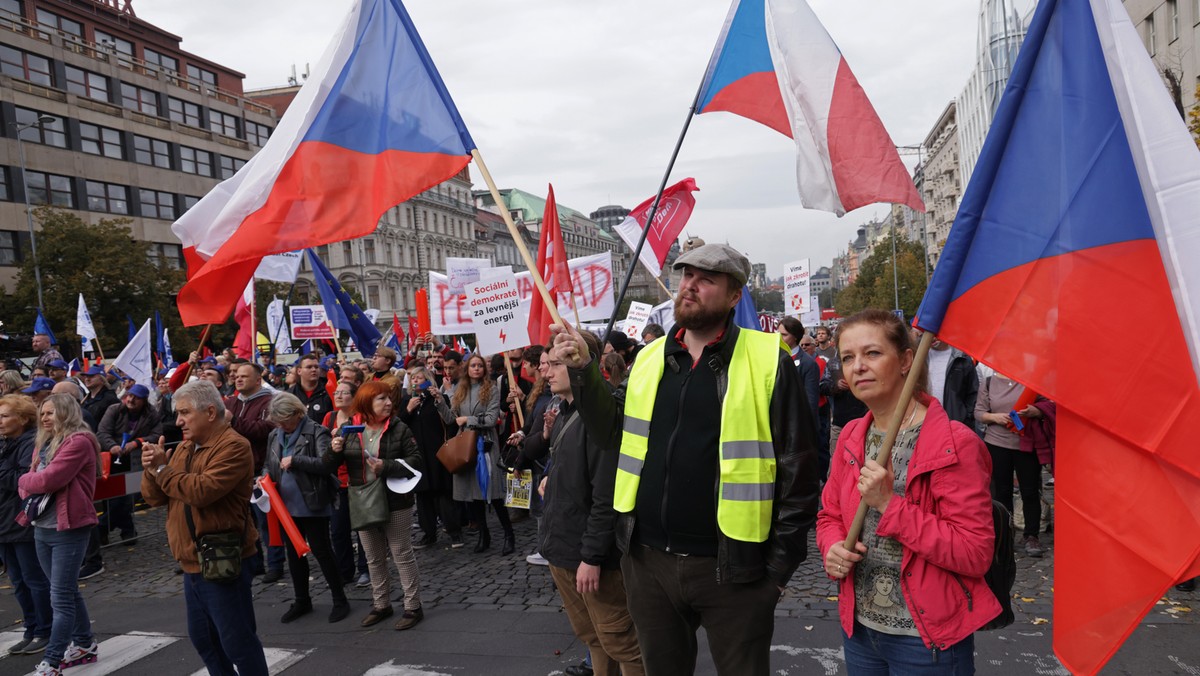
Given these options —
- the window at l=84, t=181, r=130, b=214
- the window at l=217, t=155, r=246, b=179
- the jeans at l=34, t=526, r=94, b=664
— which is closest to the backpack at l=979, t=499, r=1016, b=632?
the jeans at l=34, t=526, r=94, b=664

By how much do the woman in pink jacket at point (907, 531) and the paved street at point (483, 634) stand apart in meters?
2.06

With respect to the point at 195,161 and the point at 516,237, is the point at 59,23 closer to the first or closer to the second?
the point at 195,161

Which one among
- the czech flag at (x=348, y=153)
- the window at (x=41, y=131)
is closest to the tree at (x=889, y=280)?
the window at (x=41, y=131)

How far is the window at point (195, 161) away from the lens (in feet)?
158

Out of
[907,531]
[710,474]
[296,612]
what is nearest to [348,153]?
[710,474]

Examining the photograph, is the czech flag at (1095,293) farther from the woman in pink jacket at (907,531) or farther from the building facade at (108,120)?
the building facade at (108,120)

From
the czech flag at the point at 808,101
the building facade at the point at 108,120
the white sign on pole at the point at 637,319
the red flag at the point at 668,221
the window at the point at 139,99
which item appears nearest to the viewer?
the czech flag at the point at 808,101

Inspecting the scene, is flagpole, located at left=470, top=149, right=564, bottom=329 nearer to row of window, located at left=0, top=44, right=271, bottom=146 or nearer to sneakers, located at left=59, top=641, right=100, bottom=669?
sneakers, located at left=59, top=641, right=100, bottom=669

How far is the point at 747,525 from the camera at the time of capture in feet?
9.12

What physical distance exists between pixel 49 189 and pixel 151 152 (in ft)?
24.8

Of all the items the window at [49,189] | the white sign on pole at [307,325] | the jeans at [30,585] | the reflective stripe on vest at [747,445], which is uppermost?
the window at [49,189]

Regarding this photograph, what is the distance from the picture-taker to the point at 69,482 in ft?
17.4

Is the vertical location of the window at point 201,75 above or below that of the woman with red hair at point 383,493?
above

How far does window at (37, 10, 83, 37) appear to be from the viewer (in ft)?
135
